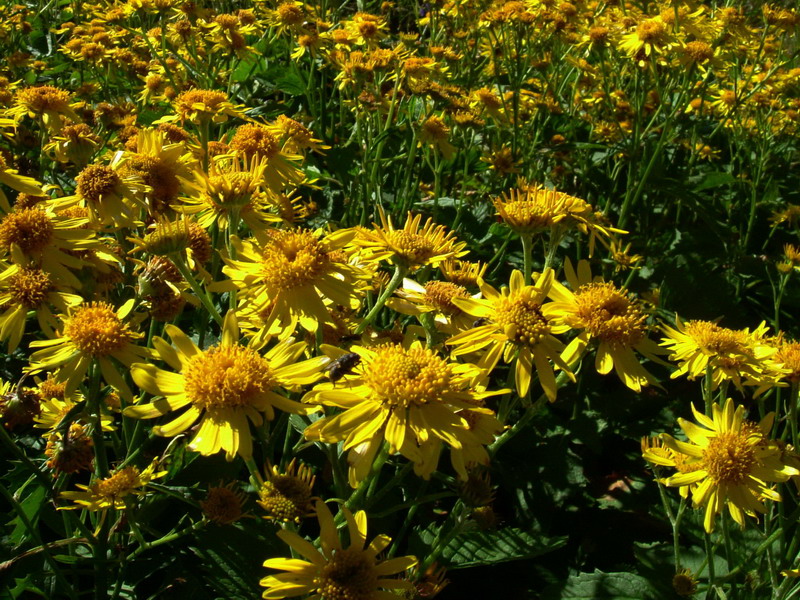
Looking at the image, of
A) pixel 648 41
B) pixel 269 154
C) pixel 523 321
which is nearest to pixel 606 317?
pixel 523 321

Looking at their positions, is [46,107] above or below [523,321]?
below

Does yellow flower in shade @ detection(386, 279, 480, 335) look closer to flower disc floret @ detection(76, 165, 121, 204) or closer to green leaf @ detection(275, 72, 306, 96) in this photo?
flower disc floret @ detection(76, 165, 121, 204)

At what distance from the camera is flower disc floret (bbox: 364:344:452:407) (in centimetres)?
140

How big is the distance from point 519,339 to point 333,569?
0.65 m

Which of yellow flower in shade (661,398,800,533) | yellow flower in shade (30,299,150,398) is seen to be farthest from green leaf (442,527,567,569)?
yellow flower in shade (30,299,150,398)

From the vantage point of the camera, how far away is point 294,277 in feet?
5.29

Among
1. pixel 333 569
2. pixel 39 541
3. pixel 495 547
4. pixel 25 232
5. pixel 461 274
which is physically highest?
pixel 25 232

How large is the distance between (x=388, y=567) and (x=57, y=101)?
8.15 feet

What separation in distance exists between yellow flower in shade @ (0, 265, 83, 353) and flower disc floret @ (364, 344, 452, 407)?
803 mm

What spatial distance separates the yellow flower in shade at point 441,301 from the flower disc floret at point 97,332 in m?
0.64

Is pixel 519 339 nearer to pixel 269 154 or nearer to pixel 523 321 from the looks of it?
pixel 523 321

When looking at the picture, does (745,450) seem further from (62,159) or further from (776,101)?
(776,101)

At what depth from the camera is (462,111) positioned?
373cm

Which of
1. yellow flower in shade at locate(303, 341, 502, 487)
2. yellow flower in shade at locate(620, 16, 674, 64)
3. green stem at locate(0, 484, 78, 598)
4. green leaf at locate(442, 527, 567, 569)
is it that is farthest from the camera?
yellow flower in shade at locate(620, 16, 674, 64)
